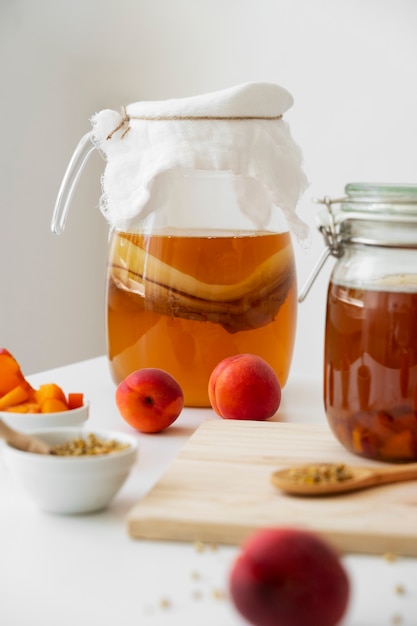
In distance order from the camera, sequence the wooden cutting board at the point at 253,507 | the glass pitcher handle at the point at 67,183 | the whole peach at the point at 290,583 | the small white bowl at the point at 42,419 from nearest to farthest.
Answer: the whole peach at the point at 290,583
the wooden cutting board at the point at 253,507
the small white bowl at the point at 42,419
the glass pitcher handle at the point at 67,183

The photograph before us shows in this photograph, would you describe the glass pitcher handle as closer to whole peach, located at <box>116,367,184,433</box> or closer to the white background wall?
whole peach, located at <box>116,367,184,433</box>

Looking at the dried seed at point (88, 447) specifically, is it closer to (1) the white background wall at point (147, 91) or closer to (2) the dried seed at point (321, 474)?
(2) the dried seed at point (321, 474)

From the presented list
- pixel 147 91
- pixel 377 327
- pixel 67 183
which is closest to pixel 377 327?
pixel 377 327

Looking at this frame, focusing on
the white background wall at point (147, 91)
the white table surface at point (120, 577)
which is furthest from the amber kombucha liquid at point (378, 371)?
the white background wall at point (147, 91)

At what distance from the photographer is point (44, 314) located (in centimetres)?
257

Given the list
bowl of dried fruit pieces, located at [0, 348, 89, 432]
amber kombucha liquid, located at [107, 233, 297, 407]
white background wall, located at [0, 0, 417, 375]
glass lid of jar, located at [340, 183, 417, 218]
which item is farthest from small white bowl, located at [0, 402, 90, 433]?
white background wall, located at [0, 0, 417, 375]

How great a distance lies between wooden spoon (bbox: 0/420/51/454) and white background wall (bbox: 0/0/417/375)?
1.64 m

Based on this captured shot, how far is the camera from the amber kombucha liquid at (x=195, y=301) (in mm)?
1184

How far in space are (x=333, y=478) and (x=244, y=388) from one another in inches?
12.1

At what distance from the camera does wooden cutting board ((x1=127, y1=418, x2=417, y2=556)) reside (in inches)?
28.7

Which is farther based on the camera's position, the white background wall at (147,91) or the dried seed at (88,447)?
the white background wall at (147,91)

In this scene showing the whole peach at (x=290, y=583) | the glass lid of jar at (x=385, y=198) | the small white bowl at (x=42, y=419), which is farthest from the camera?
the small white bowl at (x=42, y=419)

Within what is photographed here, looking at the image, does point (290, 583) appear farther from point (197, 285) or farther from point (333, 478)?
point (197, 285)

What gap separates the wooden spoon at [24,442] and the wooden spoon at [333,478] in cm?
21
